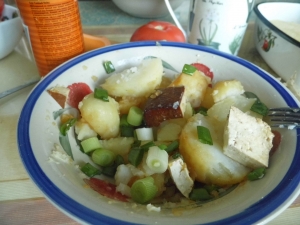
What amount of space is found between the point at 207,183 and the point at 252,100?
26 cm

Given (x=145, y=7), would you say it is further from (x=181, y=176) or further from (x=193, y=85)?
(x=181, y=176)

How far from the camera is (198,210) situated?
556 millimetres

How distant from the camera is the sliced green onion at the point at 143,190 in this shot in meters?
0.59

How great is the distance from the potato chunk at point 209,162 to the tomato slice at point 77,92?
0.30 meters

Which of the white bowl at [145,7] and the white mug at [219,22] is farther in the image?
the white bowl at [145,7]

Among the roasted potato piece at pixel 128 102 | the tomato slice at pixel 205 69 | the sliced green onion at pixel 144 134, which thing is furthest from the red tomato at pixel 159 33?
the sliced green onion at pixel 144 134

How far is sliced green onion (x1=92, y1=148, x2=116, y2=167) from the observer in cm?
68

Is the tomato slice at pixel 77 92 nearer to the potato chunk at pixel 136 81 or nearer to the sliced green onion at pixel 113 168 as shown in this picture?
the potato chunk at pixel 136 81

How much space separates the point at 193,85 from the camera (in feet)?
2.62

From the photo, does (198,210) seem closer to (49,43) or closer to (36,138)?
(36,138)

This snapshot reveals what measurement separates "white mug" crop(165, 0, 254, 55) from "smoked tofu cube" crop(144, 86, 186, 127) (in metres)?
0.41

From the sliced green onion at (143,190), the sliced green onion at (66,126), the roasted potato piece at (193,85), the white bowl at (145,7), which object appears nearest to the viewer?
the sliced green onion at (143,190)

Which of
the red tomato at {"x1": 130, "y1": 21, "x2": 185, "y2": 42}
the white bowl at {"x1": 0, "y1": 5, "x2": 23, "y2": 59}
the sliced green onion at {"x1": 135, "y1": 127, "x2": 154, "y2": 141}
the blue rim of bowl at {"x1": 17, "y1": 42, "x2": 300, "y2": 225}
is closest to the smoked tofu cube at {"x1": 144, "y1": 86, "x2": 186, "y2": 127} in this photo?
the sliced green onion at {"x1": 135, "y1": 127, "x2": 154, "y2": 141}

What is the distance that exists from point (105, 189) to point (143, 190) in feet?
0.29
